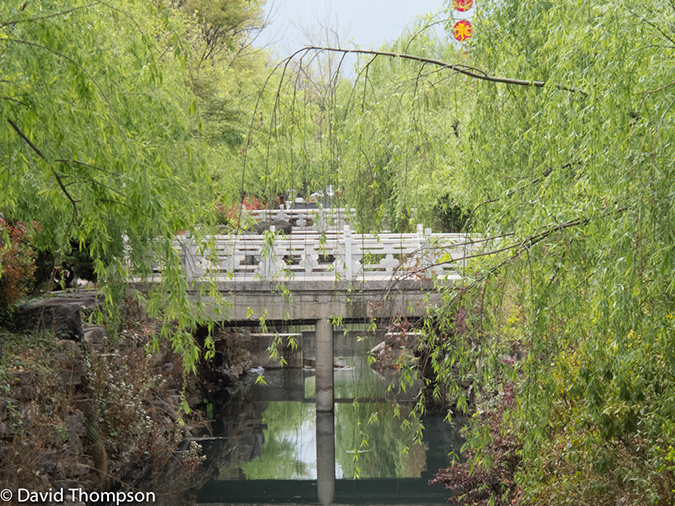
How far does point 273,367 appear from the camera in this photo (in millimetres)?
22094

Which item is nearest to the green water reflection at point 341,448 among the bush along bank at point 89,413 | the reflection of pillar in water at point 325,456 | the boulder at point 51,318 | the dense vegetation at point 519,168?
the reflection of pillar in water at point 325,456

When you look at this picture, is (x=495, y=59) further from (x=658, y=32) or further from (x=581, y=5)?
(x=658, y=32)

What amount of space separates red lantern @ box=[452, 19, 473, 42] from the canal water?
4.92 m

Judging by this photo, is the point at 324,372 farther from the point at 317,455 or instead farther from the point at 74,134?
the point at 74,134

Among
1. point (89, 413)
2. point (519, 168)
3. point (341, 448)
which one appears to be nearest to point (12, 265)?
point (89, 413)

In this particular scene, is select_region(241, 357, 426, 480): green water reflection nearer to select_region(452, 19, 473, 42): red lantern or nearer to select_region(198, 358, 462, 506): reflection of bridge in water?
select_region(198, 358, 462, 506): reflection of bridge in water

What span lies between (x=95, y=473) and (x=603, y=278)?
303 inches

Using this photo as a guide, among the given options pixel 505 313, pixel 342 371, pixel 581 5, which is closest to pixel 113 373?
pixel 505 313

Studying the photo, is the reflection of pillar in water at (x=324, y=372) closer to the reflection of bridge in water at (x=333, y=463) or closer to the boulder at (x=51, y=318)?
the reflection of bridge in water at (x=333, y=463)

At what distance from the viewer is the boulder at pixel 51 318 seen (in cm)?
870

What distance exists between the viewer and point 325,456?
12.7 m

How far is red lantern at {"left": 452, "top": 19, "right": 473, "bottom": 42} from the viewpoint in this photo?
16.3ft

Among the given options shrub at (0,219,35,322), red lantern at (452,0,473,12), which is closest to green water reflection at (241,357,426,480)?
shrub at (0,219,35,322)

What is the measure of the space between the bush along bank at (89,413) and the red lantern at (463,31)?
335 cm
